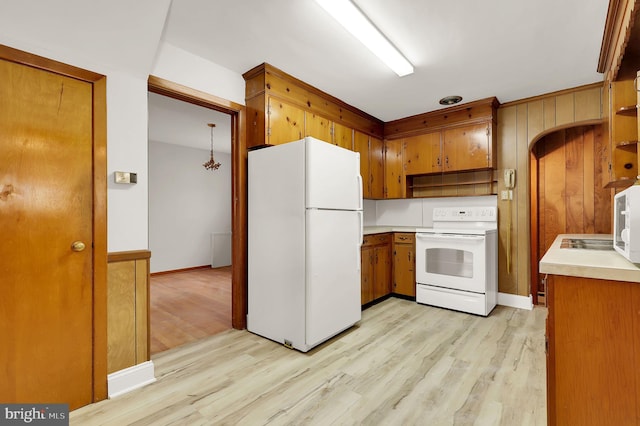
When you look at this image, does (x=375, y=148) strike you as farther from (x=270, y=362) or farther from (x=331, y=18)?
(x=270, y=362)

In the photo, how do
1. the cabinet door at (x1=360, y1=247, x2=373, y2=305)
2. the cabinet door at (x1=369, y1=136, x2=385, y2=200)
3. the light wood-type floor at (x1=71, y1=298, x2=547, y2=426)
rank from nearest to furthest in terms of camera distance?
the light wood-type floor at (x1=71, y1=298, x2=547, y2=426) < the cabinet door at (x1=360, y1=247, x2=373, y2=305) < the cabinet door at (x1=369, y1=136, x2=385, y2=200)

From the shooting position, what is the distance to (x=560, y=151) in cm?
383

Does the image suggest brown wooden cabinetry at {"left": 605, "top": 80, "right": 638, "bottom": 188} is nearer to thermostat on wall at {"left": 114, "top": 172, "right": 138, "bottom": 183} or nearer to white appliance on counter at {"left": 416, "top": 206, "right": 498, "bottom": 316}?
white appliance on counter at {"left": 416, "top": 206, "right": 498, "bottom": 316}

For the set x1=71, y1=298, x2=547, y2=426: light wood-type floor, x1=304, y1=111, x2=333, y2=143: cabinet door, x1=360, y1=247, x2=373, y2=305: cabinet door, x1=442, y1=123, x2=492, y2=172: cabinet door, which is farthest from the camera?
x1=442, y1=123, x2=492, y2=172: cabinet door

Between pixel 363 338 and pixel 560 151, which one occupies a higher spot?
pixel 560 151

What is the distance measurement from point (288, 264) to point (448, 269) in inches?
78.5

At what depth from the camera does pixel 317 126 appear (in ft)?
10.7

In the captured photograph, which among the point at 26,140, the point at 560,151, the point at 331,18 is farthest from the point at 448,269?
the point at 26,140

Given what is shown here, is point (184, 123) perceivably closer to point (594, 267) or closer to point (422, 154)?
point (422, 154)

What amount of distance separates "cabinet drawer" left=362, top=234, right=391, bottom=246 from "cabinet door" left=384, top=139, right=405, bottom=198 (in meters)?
0.71

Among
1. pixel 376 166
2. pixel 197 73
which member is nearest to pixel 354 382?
pixel 197 73

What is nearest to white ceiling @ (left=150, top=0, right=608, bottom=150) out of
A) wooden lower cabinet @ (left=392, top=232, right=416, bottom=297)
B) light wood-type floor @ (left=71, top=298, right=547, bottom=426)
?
wooden lower cabinet @ (left=392, top=232, right=416, bottom=297)

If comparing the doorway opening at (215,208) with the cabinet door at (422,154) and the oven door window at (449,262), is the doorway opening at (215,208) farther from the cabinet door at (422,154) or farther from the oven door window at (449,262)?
the cabinet door at (422,154)

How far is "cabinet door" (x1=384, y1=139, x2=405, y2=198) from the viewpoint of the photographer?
4277mm
